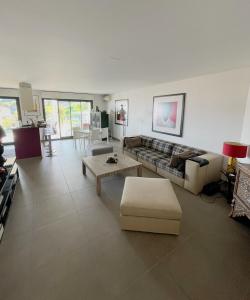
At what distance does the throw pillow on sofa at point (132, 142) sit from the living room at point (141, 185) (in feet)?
3.06

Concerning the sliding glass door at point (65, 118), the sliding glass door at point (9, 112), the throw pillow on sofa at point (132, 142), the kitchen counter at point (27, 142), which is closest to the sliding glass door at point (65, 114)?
the sliding glass door at point (65, 118)

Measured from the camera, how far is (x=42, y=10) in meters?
1.27

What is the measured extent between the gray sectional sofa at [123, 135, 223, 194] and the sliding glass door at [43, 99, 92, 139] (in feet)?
14.5

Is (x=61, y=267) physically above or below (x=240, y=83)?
below

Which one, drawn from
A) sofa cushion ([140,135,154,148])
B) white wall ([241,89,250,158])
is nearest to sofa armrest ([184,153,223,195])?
white wall ([241,89,250,158])

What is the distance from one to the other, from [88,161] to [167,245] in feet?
7.22

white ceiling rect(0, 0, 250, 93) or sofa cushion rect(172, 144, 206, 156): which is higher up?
white ceiling rect(0, 0, 250, 93)

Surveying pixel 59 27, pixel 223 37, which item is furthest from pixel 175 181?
pixel 59 27

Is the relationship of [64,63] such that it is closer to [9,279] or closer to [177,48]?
[177,48]

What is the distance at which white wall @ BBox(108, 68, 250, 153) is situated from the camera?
9.11ft

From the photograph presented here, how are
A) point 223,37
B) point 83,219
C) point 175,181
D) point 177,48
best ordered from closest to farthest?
point 223,37
point 177,48
point 83,219
point 175,181

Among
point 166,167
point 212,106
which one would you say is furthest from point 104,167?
point 212,106

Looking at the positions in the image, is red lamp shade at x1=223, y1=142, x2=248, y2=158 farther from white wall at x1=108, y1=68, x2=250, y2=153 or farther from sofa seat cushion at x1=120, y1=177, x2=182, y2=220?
sofa seat cushion at x1=120, y1=177, x2=182, y2=220

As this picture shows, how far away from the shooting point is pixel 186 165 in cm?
287
